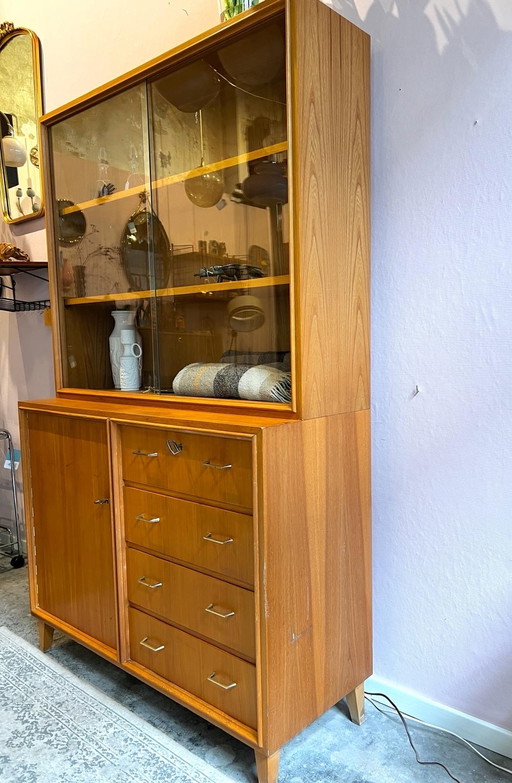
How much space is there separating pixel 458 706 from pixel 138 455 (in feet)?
3.37

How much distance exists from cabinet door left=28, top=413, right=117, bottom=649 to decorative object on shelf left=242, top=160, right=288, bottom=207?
0.75m

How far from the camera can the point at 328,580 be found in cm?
141

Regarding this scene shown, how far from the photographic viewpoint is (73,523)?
180 cm

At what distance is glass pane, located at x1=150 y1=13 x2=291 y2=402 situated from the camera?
54.1 inches

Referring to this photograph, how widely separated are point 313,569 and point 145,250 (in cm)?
103

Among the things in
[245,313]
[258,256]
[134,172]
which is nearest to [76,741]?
[245,313]

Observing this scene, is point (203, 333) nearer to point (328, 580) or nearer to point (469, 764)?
point (328, 580)

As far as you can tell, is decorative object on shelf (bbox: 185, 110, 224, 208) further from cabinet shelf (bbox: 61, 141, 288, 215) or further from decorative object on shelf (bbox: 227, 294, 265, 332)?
decorative object on shelf (bbox: 227, 294, 265, 332)

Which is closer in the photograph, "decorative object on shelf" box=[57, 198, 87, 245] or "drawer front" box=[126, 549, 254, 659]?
"drawer front" box=[126, 549, 254, 659]

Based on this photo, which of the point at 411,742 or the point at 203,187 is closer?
the point at 411,742

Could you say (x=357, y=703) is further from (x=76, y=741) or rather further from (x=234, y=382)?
(x=234, y=382)

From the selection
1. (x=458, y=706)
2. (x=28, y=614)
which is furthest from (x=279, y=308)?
(x=28, y=614)

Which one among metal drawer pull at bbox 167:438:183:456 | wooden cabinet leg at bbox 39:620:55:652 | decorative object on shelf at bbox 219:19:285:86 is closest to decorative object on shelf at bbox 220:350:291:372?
metal drawer pull at bbox 167:438:183:456

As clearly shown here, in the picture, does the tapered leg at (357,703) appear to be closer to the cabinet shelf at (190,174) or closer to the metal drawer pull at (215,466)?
the metal drawer pull at (215,466)
